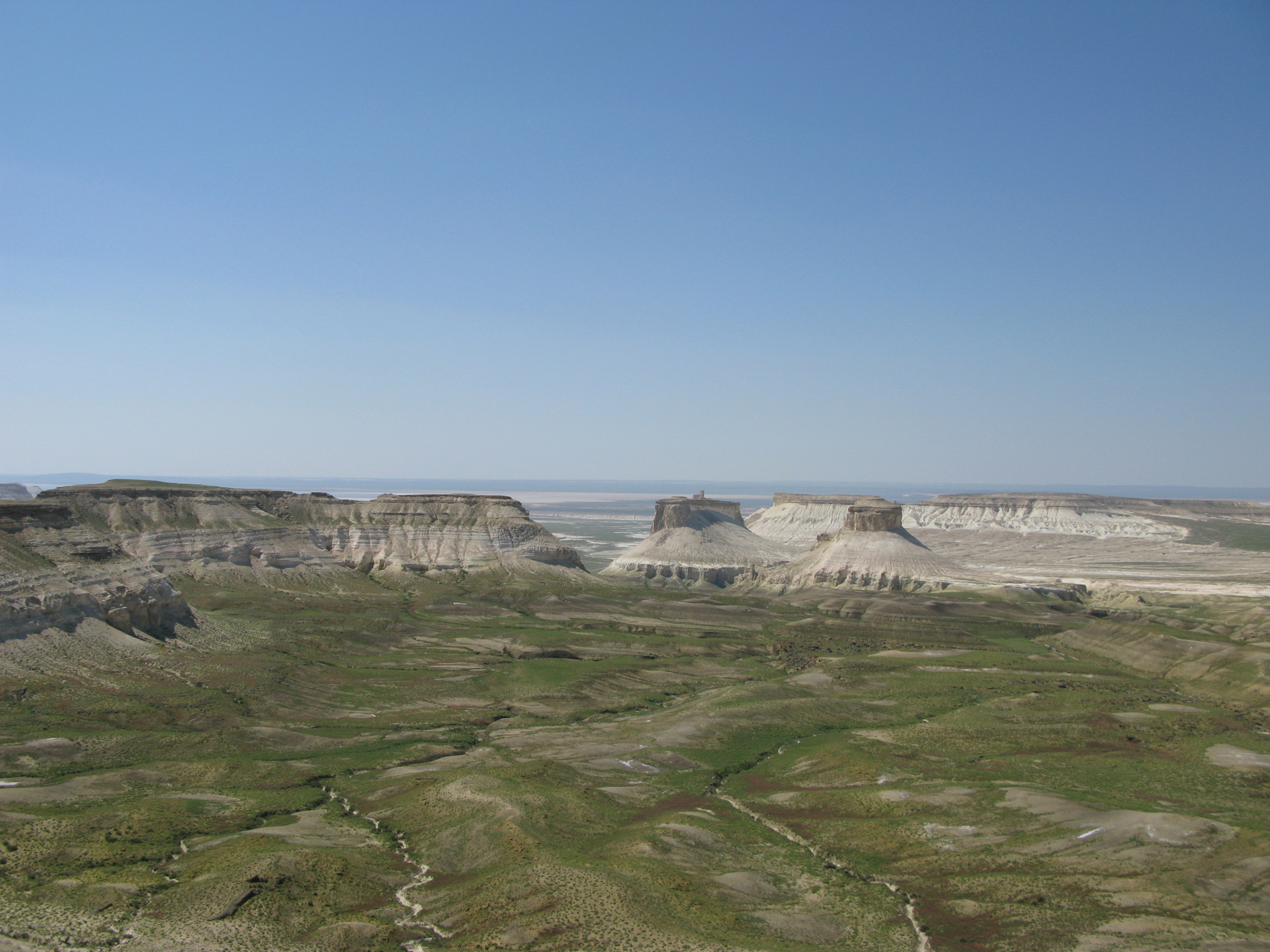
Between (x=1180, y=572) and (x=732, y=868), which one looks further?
(x=1180, y=572)

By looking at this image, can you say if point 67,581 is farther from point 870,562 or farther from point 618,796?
point 870,562

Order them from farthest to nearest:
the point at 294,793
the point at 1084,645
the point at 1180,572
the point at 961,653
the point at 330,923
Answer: the point at 1180,572 < the point at 1084,645 < the point at 961,653 < the point at 294,793 < the point at 330,923

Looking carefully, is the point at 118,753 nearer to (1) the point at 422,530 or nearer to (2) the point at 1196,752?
(2) the point at 1196,752

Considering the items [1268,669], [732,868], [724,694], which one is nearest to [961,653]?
[1268,669]

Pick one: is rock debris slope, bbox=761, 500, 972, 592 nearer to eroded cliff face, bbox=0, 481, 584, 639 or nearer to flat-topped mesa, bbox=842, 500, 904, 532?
flat-topped mesa, bbox=842, 500, 904, 532

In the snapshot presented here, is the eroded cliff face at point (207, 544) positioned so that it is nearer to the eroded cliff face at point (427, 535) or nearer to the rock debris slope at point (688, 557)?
the eroded cliff face at point (427, 535)

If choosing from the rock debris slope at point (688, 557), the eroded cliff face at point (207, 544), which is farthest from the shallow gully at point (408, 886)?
the rock debris slope at point (688, 557)
